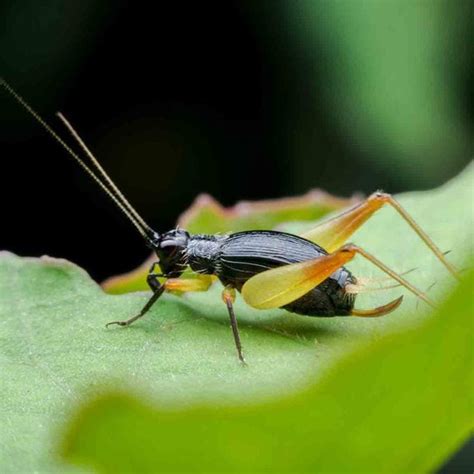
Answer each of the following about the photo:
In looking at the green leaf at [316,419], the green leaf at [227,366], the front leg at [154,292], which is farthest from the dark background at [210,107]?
the green leaf at [316,419]

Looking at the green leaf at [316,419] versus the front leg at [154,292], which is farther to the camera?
the front leg at [154,292]

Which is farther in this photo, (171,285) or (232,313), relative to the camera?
(171,285)

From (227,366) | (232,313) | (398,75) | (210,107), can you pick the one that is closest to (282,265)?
(232,313)

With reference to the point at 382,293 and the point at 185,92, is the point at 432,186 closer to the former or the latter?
the point at 185,92

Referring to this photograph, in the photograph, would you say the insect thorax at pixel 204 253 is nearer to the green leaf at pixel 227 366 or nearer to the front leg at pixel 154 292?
the green leaf at pixel 227 366

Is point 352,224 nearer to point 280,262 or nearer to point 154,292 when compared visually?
point 280,262

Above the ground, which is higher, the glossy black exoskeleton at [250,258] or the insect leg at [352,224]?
the insect leg at [352,224]

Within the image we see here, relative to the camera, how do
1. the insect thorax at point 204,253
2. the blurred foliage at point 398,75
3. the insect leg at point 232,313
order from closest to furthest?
the insect leg at point 232,313, the insect thorax at point 204,253, the blurred foliage at point 398,75
